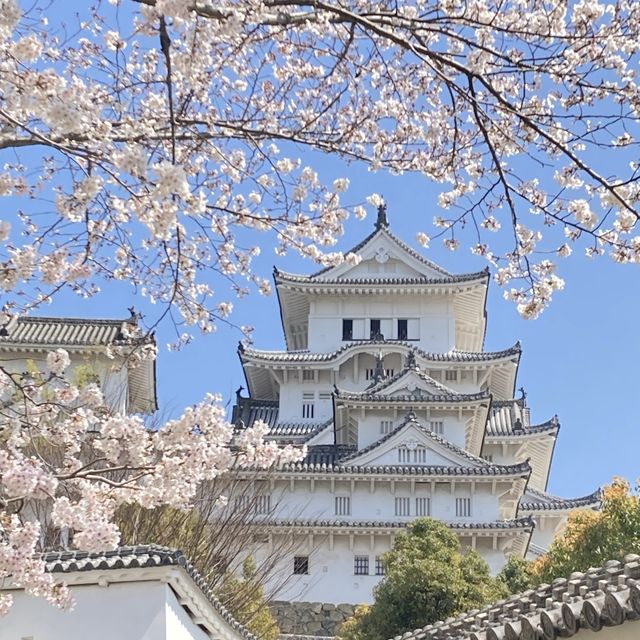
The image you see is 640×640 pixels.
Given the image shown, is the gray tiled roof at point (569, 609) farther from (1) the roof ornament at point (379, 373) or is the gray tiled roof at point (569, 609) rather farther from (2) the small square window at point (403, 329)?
(2) the small square window at point (403, 329)

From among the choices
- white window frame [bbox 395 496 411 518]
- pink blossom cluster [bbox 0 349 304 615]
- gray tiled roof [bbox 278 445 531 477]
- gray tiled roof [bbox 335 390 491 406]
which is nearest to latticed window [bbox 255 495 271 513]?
gray tiled roof [bbox 278 445 531 477]

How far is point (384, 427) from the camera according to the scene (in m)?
31.5

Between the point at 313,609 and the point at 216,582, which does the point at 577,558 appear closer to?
the point at 216,582

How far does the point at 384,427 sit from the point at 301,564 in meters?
5.06

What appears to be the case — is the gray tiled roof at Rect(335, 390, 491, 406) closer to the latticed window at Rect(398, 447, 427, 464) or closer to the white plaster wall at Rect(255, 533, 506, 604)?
the latticed window at Rect(398, 447, 427, 464)

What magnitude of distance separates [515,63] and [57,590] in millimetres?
4767

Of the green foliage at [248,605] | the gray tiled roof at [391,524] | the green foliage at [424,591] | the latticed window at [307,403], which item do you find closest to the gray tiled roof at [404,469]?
the gray tiled roof at [391,524]

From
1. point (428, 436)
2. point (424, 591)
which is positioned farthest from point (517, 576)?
point (428, 436)

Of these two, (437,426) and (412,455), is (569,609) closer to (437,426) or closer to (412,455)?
(412,455)

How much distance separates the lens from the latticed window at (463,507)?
29.1 metres

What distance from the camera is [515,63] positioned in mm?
6121

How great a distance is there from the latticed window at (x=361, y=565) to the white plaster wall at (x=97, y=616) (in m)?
19.2

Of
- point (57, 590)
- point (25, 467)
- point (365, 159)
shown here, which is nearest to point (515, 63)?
point (365, 159)

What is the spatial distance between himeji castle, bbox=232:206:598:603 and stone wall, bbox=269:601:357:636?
0.92ft
